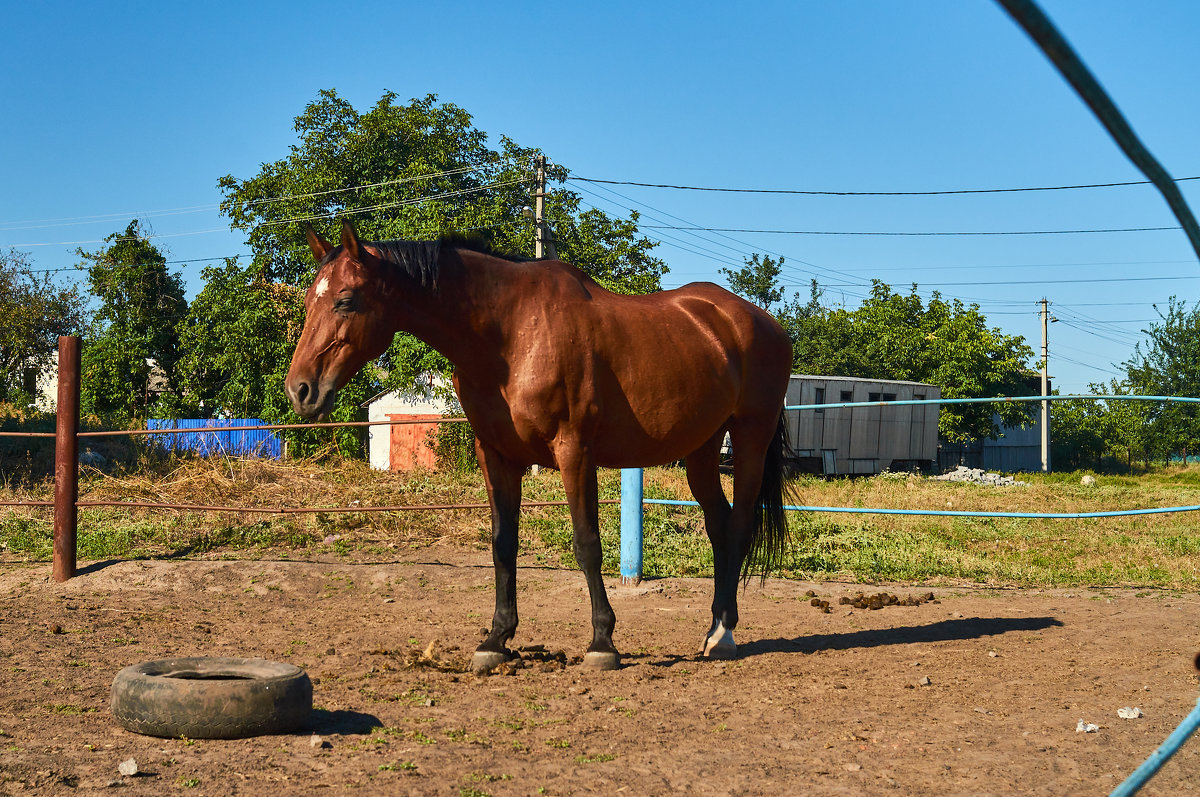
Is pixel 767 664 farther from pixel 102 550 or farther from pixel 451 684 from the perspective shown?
pixel 102 550

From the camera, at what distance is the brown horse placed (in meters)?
4.19

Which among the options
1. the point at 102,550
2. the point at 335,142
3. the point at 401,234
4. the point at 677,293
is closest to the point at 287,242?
the point at 335,142

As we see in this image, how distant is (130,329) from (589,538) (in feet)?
103

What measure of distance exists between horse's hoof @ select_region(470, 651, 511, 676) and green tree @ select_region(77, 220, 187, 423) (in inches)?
1173

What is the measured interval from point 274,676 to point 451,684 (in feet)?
3.19

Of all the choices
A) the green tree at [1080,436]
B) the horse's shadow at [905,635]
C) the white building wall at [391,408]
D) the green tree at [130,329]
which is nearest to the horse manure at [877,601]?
the horse's shadow at [905,635]

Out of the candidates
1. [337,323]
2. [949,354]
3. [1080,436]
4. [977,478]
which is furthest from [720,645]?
[1080,436]

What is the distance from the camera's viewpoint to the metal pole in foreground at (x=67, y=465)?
21.6ft

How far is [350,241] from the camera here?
4.13 metres

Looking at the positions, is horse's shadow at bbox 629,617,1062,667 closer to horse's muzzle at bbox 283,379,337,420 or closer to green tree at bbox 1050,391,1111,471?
horse's muzzle at bbox 283,379,337,420

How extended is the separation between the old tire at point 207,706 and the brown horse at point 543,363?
1.28 meters

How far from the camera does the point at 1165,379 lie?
3609cm

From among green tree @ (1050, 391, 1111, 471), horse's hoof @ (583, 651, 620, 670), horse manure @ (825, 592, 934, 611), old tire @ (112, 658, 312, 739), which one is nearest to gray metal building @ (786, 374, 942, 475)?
green tree @ (1050, 391, 1111, 471)

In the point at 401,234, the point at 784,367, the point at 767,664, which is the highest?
the point at 401,234
